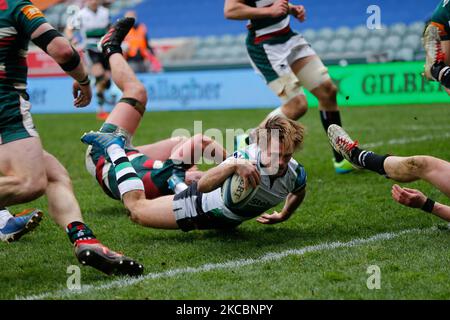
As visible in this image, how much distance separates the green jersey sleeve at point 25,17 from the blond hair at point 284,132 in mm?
1546

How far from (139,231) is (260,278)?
1714 mm

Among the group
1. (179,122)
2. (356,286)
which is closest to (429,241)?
(356,286)

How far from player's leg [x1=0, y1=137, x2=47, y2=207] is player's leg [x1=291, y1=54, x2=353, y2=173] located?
3.80 meters

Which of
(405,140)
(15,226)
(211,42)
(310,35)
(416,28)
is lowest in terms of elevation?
(211,42)

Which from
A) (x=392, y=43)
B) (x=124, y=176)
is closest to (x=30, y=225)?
(x=124, y=176)

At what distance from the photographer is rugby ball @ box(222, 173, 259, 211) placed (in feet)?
16.1

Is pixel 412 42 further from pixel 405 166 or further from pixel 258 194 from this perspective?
pixel 258 194

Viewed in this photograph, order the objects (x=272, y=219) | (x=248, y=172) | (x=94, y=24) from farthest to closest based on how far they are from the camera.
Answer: (x=94, y=24)
(x=272, y=219)
(x=248, y=172)

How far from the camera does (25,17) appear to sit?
4.49 m

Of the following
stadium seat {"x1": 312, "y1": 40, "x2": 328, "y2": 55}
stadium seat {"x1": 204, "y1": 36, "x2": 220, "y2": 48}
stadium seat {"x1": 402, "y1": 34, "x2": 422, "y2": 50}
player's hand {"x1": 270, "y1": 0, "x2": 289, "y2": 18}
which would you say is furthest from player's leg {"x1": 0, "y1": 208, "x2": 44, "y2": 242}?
stadium seat {"x1": 204, "y1": 36, "x2": 220, "y2": 48}

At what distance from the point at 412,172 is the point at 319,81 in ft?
9.30

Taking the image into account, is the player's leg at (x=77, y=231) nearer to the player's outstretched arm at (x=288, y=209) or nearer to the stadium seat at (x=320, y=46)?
the player's outstretched arm at (x=288, y=209)

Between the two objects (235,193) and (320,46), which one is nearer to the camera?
(235,193)
